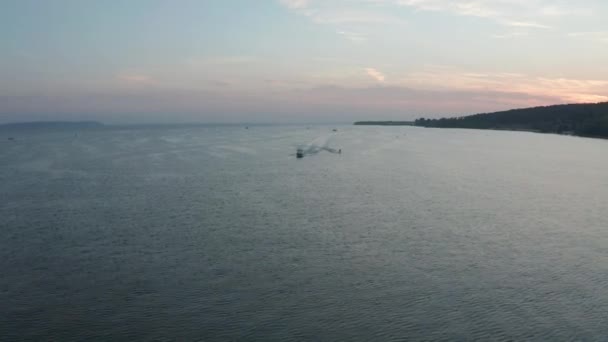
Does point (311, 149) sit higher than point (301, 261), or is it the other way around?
point (311, 149)

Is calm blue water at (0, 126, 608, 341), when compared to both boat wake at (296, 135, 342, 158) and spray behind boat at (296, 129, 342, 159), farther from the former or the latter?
boat wake at (296, 135, 342, 158)

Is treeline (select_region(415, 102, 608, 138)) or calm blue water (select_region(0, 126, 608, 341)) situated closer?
calm blue water (select_region(0, 126, 608, 341))

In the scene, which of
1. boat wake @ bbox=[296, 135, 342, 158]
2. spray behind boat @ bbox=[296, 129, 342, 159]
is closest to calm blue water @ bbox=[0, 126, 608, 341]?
spray behind boat @ bbox=[296, 129, 342, 159]

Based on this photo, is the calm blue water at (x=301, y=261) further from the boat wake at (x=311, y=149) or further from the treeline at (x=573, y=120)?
the treeline at (x=573, y=120)

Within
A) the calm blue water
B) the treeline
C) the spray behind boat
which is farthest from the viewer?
the treeline

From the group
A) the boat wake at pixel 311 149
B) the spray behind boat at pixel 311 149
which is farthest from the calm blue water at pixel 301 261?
the boat wake at pixel 311 149

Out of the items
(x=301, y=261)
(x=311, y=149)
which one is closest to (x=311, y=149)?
(x=311, y=149)

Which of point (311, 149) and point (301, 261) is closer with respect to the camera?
point (301, 261)

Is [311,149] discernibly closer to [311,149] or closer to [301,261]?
[311,149]

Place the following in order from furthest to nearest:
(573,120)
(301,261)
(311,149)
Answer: (573,120) → (311,149) → (301,261)

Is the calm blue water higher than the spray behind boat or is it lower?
lower
